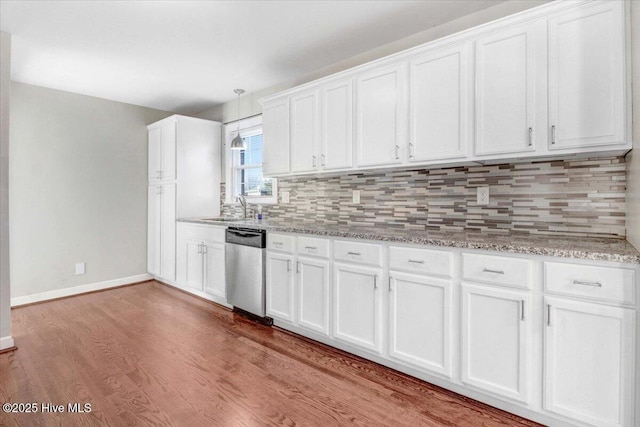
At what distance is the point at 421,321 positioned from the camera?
2090mm

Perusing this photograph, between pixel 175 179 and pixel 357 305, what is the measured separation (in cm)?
306

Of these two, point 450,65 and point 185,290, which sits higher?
point 450,65

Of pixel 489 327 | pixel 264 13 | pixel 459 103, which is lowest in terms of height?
pixel 489 327

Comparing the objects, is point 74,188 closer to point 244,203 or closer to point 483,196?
point 244,203

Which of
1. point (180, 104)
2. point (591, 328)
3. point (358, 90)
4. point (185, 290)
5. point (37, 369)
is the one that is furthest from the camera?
point (180, 104)

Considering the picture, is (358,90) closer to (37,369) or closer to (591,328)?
(591,328)

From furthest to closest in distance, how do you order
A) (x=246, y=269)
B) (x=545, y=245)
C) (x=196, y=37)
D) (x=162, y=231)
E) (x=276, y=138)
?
(x=162, y=231), (x=276, y=138), (x=246, y=269), (x=196, y=37), (x=545, y=245)

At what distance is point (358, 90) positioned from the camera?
2736 millimetres

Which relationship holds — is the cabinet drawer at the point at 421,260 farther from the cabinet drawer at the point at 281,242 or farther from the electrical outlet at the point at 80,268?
the electrical outlet at the point at 80,268

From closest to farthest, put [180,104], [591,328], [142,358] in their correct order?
1. [591,328]
2. [142,358]
3. [180,104]

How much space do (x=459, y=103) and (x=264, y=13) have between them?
154 cm

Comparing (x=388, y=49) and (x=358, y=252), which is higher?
(x=388, y=49)

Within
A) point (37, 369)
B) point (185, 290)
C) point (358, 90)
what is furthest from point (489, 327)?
point (185, 290)

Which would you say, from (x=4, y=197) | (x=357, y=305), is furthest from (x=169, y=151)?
(x=357, y=305)
